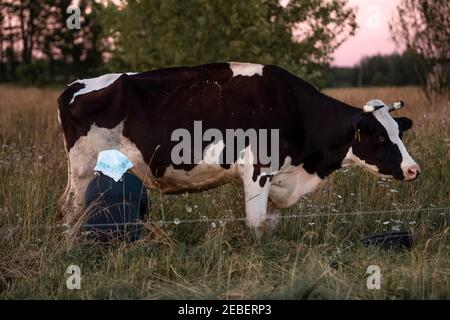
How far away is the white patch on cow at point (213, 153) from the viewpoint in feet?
19.7

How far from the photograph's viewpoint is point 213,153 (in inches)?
237

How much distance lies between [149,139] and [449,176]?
3.39 meters

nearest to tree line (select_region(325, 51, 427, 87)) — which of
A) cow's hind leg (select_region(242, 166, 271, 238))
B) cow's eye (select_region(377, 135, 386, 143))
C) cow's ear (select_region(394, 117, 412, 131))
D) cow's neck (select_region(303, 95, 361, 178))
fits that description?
cow's ear (select_region(394, 117, 412, 131))

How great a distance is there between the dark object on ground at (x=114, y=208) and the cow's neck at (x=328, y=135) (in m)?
1.52

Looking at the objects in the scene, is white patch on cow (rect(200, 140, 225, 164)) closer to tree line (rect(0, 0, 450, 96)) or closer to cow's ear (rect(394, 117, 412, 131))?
cow's ear (rect(394, 117, 412, 131))

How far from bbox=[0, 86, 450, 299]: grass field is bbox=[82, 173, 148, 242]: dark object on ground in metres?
0.16

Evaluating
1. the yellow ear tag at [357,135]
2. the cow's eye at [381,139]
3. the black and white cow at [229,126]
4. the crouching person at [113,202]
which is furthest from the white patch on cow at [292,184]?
the crouching person at [113,202]

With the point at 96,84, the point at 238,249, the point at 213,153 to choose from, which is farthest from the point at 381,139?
the point at 96,84

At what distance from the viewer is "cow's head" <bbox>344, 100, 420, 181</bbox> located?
5.93m

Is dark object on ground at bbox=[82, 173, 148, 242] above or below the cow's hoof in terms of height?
above

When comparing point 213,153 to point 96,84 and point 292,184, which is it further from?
point 96,84

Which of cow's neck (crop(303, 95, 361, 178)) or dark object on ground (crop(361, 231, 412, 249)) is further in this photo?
cow's neck (crop(303, 95, 361, 178))
